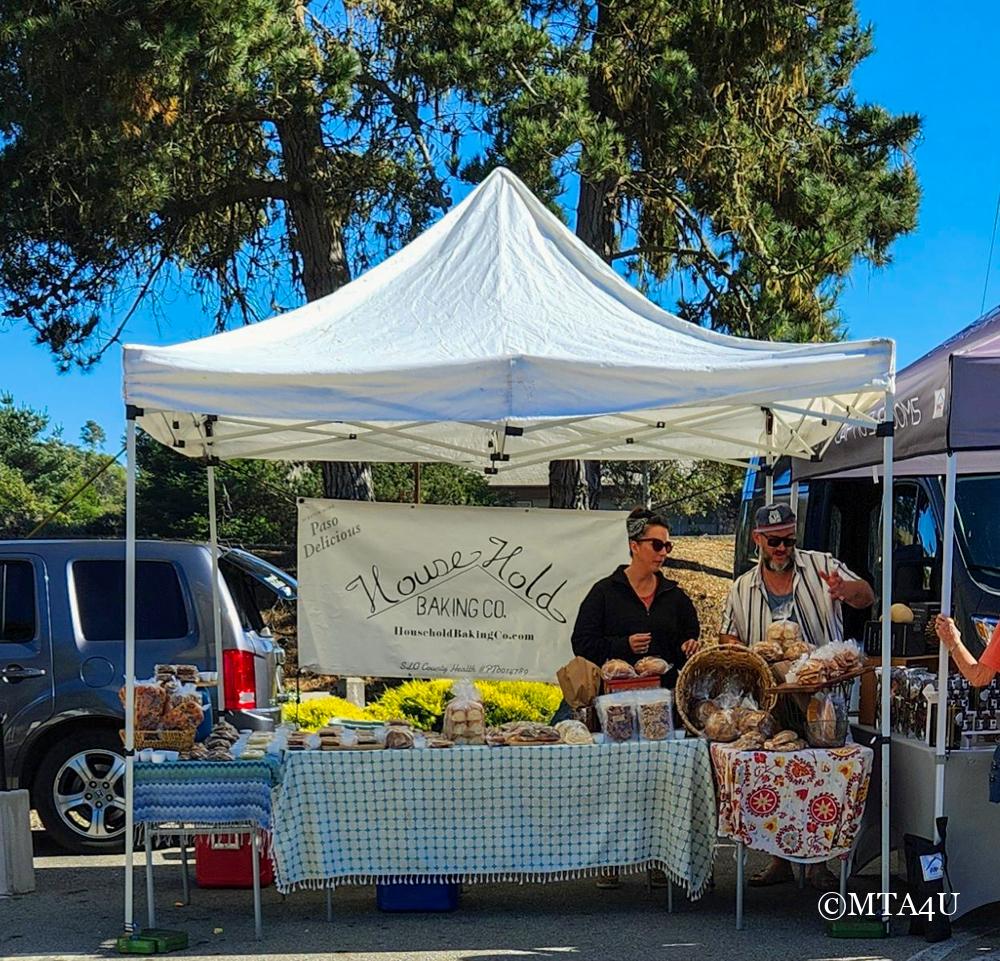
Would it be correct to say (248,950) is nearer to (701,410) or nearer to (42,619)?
(42,619)

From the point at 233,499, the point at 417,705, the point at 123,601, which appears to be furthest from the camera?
the point at 233,499

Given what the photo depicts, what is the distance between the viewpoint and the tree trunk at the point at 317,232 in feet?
43.0

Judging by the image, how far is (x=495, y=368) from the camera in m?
5.70

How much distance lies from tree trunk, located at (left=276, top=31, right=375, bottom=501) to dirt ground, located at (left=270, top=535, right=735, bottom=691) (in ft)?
8.64

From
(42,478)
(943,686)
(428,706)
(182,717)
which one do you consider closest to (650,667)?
(943,686)

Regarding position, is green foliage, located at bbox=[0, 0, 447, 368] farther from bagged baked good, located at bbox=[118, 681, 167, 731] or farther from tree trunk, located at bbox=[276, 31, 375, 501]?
bagged baked good, located at bbox=[118, 681, 167, 731]

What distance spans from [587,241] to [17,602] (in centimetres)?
665

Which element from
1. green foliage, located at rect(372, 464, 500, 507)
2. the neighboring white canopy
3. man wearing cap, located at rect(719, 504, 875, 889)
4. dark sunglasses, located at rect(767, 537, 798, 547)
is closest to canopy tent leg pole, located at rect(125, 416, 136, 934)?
the neighboring white canopy

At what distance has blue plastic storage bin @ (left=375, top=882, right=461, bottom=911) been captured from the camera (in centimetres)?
626

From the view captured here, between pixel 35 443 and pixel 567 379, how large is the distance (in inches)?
1659

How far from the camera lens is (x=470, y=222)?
7.48 meters

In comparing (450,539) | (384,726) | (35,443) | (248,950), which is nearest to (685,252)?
(450,539)

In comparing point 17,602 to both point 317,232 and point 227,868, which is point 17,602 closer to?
point 227,868

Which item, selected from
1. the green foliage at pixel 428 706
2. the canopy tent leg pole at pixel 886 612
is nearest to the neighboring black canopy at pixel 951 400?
the canopy tent leg pole at pixel 886 612
